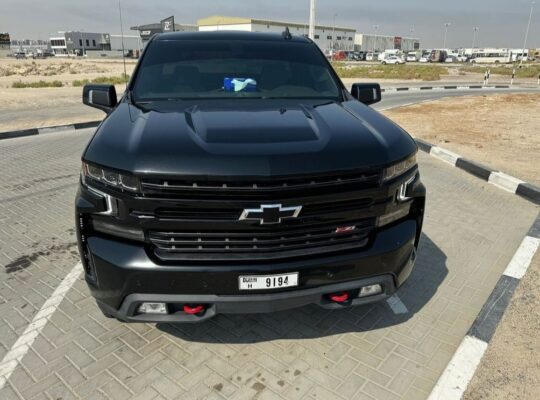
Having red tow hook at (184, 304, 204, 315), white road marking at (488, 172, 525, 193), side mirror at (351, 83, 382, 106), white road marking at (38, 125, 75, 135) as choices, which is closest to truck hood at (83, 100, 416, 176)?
red tow hook at (184, 304, 204, 315)

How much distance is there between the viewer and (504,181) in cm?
655

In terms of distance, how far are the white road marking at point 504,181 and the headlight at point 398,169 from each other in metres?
4.57

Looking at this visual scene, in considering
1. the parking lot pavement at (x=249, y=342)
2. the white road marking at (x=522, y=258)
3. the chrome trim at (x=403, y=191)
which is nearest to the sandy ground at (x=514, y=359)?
the parking lot pavement at (x=249, y=342)

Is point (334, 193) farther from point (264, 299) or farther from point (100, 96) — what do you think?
point (100, 96)

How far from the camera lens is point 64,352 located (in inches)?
109

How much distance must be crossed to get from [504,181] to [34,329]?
21.1ft

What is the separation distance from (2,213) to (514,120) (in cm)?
1350

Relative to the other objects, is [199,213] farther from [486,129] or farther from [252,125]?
[486,129]

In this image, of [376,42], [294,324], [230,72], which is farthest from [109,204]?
[376,42]

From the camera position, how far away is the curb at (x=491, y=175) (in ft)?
19.8

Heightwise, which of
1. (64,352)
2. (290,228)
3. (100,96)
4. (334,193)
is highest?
(100,96)

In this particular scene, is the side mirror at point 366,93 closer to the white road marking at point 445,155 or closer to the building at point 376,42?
the white road marking at point 445,155

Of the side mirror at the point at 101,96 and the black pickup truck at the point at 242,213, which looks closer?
the black pickup truck at the point at 242,213

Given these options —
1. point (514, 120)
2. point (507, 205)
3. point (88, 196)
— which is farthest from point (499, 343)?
point (514, 120)
